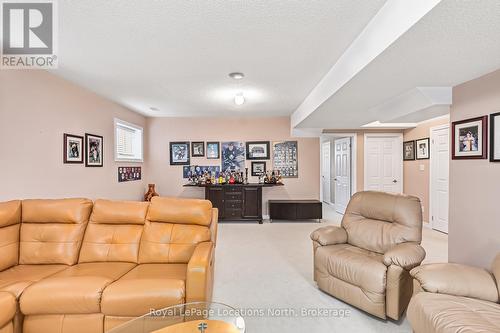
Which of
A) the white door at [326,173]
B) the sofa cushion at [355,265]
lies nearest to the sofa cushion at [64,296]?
the sofa cushion at [355,265]

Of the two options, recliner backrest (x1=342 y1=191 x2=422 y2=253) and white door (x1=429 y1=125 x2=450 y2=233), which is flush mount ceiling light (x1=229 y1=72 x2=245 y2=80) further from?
white door (x1=429 y1=125 x2=450 y2=233)

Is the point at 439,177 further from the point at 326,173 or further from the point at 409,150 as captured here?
the point at 326,173

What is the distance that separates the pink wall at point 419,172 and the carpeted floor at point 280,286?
797 mm

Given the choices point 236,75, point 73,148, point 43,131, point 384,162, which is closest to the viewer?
point 43,131

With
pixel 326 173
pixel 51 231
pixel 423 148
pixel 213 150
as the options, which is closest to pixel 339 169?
pixel 326 173

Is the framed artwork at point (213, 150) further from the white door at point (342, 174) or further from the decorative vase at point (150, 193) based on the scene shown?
the white door at point (342, 174)

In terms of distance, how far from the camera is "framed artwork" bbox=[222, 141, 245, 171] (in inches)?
251

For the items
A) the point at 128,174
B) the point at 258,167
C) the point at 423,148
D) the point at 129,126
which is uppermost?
the point at 129,126

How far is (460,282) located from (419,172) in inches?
174

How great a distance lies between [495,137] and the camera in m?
2.46

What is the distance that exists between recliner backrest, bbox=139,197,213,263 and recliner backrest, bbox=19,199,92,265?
0.59 meters

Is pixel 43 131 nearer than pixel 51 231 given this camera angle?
No

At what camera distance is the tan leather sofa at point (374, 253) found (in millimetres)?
2184

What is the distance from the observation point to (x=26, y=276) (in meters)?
2.07
